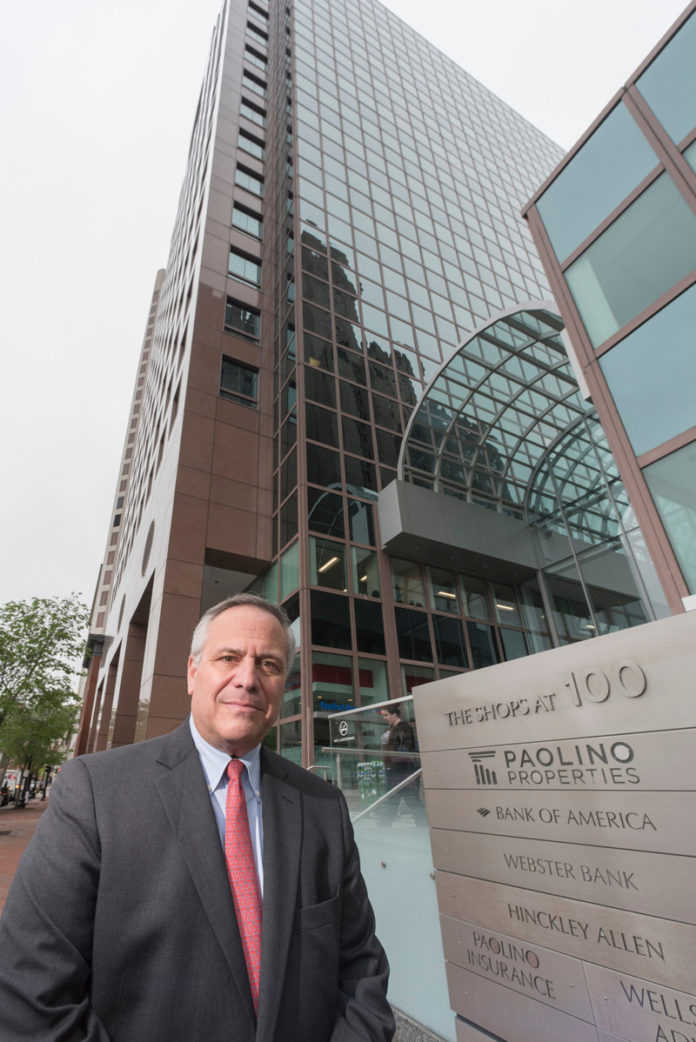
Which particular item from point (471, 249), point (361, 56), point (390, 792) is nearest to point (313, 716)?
point (390, 792)

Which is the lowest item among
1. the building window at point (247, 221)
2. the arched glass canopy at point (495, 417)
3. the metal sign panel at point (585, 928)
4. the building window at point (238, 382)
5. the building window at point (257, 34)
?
the metal sign panel at point (585, 928)

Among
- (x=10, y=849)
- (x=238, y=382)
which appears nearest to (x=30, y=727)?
(x=10, y=849)

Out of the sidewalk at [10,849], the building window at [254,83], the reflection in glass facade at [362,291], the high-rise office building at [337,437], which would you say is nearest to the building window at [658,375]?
the high-rise office building at [337,437]

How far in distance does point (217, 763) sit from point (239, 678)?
12.9 inches

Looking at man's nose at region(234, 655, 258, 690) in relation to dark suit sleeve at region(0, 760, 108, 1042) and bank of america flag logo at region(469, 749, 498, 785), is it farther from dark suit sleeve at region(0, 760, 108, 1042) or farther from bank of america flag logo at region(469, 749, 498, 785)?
bank of america flag logo at region(469, 749, 498, 785)

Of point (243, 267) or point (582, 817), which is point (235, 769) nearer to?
point (582, 817)

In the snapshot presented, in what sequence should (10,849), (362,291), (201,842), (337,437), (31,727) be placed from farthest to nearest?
1. (31,727)
2. (362,291)
3. (337,437)
4. (10,849)
5. (201,842)

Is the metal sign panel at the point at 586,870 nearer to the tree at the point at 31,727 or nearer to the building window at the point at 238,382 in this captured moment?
the building window at the point at 238,382

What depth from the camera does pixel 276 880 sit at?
5.58 ft

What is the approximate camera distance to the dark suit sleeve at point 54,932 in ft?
4.33

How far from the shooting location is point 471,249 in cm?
2862

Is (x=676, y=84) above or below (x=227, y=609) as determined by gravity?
above

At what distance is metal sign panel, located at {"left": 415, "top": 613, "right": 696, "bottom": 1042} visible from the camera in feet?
6.30

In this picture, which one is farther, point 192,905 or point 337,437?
point 337,437
